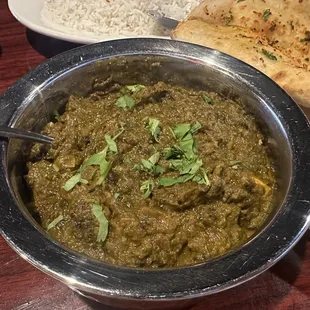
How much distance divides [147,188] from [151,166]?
7 centimetres

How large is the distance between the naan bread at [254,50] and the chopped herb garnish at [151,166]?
63 cm

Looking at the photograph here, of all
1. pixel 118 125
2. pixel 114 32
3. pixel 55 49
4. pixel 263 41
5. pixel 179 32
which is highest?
pixel 263 41

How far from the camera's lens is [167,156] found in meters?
1.47

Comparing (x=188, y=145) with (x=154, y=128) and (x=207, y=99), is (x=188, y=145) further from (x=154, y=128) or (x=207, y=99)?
(x=207, y=99)

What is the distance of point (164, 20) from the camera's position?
2.57 meters

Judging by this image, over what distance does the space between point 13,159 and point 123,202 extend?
1.28ft

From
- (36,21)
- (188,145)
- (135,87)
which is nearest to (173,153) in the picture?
(188,145)

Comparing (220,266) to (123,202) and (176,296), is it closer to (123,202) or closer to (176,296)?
(176,296)

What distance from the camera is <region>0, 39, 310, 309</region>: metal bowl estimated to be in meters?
1.15

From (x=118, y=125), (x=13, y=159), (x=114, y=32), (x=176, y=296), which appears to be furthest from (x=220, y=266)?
(x=114, y=32)

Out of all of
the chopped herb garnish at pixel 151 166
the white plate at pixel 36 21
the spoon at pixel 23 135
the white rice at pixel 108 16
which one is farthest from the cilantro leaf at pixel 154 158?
the white rice at pixel 108 16

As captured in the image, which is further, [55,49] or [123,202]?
[55,49]

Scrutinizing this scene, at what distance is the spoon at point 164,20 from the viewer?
8.32ft

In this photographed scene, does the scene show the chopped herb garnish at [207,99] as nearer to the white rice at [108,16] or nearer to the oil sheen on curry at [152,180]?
the oil sheen on curry at [152,180]
